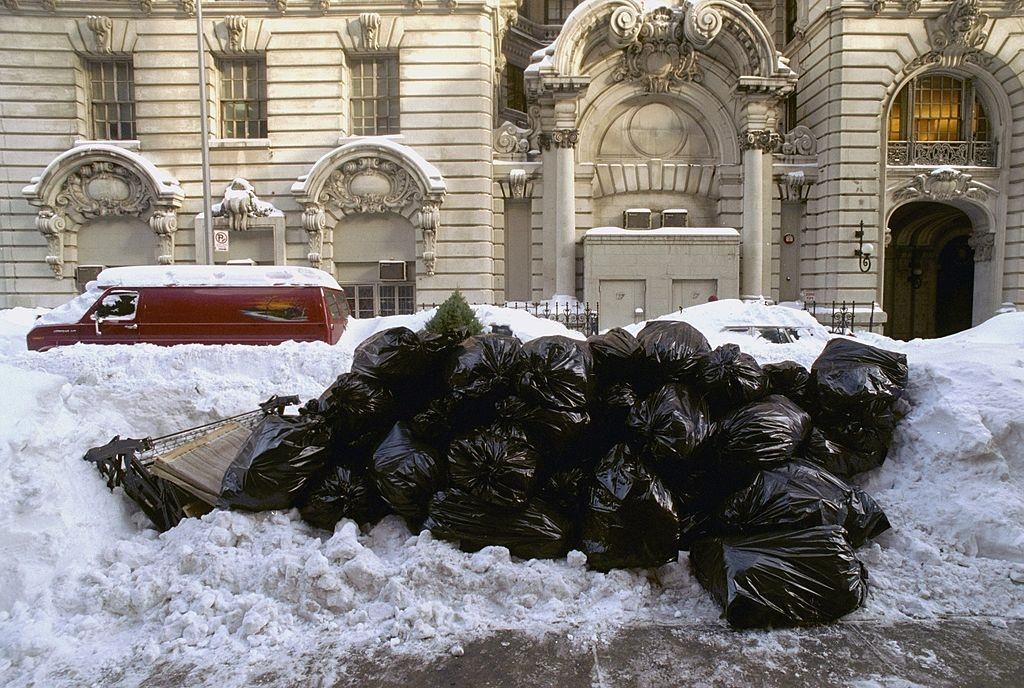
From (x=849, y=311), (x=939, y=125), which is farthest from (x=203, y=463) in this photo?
(x=939, y=125)

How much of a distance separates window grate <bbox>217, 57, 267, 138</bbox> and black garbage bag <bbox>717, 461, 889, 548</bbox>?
699 inches

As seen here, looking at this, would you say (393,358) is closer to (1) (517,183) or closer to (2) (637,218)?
(1) (517,183)

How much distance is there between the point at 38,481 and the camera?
3.84 metres

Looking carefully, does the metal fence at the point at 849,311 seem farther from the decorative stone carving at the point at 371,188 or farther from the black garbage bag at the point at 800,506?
the black garbage bag at the point at 800,506

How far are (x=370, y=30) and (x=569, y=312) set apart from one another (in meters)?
9.75

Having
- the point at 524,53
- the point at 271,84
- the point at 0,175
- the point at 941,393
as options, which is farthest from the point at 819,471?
the point at 0,175

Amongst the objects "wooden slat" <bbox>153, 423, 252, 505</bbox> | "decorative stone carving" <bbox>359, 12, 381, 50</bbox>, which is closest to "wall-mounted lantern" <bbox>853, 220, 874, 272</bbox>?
"decorative stone carving" <bbox>359, 12, 381, 50</bbox>

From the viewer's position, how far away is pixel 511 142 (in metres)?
17.2

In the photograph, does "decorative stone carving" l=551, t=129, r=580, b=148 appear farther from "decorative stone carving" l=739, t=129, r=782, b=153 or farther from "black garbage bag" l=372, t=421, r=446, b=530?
"black garbage bag" l=372, t=421, r=446, b=530

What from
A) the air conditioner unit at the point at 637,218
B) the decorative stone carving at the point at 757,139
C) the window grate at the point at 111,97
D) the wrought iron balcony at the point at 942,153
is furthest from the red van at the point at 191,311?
the wrought iron balcony at the point at 942,153

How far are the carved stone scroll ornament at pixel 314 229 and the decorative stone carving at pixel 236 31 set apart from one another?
16.6 feet

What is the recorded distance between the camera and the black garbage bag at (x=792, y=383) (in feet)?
14.9

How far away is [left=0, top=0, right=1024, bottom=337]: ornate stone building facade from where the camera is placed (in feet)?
53.6

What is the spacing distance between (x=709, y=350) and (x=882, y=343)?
3083 millimetres
